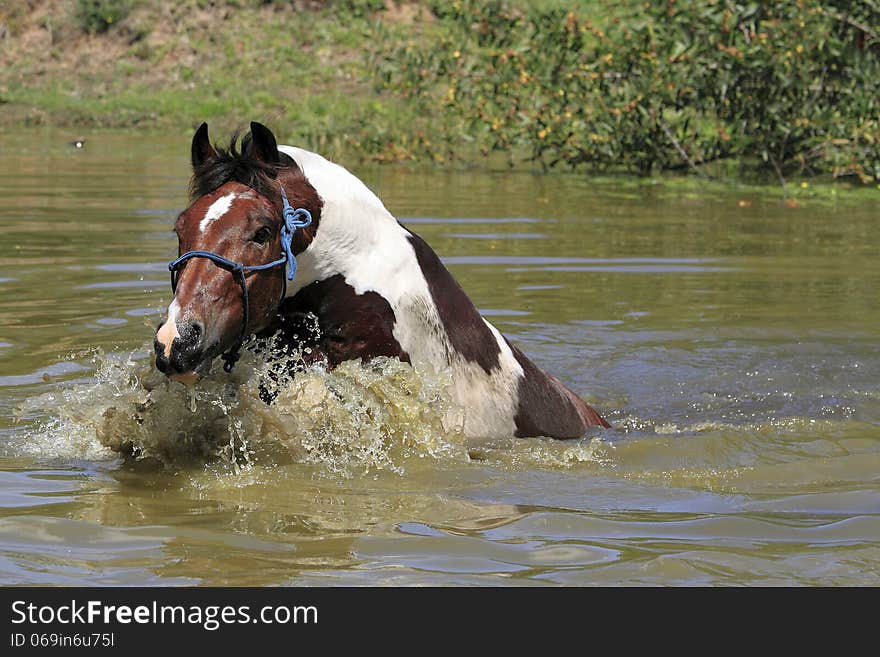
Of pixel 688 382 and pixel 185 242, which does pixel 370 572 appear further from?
pixel 688 382

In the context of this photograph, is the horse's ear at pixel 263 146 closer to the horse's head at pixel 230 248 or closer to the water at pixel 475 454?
the horse's head at pixel 230 248

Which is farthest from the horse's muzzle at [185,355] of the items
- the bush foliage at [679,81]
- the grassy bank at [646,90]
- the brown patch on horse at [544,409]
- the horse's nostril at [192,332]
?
the bush foliage at [679,81]

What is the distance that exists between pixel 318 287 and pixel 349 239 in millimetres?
203

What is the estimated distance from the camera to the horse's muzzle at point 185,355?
164 inches

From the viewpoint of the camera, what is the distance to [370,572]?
392cm

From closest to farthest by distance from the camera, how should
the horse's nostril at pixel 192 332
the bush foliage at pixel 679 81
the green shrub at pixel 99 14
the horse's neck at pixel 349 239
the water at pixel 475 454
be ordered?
1. the water at pixel 475 454
2. the horse's nostril at pixel 192 332
3. the horse's neck at pixel 349 239
4. the bush foliage at pixel 679 81
5. the green shrub at pixel 99 14

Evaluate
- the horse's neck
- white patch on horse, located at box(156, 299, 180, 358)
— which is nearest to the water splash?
the horse's neck

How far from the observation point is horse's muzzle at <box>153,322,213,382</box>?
4.16m

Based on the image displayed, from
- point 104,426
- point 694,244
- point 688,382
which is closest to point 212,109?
point 694,244

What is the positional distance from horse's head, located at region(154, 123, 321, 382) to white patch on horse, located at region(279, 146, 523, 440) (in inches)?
4.4

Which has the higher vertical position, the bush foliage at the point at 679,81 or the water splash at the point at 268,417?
the bush foliage at the point at 679,81

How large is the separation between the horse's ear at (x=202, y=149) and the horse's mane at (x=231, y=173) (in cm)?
2

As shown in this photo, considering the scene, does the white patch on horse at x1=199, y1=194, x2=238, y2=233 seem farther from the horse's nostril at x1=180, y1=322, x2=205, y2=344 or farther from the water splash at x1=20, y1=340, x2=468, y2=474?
the water splash at x1=20, y1=340, x2=468, y2=474

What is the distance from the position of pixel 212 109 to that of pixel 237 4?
18.4ft
